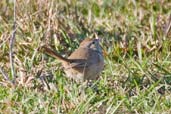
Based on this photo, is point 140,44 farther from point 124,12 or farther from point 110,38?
point 124,12

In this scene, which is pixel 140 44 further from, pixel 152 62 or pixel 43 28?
pixel 43 28

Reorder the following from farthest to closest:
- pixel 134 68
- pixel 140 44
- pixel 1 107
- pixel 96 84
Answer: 1. pixel 140 44
2. pixel 134 68
3. pixel 96 84
4. pixel 1 107

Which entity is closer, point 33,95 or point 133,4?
point 33,95

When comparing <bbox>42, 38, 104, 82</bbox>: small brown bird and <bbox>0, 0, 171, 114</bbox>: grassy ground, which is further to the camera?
<bbox>42, 38, 104, 82</bbox>: small brown bird

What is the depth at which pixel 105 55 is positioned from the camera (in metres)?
6.65

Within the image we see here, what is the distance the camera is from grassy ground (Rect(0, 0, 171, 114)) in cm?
543

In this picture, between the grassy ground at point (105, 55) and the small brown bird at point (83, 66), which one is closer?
the grassy ground at point (105, 55)

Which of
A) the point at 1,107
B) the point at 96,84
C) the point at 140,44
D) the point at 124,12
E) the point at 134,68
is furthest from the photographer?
the point at 124,12

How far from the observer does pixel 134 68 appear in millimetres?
6285

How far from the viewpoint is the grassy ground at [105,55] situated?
5435mm

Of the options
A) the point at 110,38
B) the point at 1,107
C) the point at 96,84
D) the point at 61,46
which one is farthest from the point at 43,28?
the point at 1,107

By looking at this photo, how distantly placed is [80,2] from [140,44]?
1587mm

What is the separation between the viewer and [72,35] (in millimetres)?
7086

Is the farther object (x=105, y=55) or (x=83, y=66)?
(x=105, y=55)
